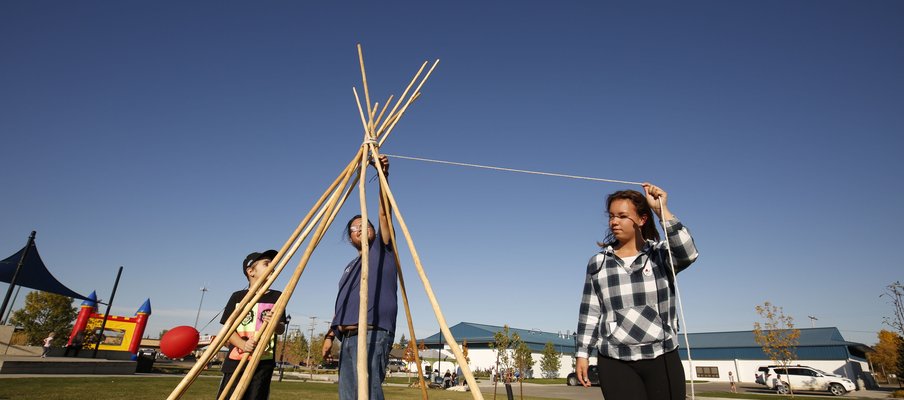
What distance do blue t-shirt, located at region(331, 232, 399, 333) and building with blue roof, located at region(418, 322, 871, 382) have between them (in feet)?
78.0

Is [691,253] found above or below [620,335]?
above

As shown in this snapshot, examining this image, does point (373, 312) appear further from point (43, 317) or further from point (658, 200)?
point (43, 317)

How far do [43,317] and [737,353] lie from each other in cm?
5113

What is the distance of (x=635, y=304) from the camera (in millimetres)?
2273

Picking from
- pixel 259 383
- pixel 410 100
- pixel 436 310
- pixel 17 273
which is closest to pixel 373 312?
pixel 436 310

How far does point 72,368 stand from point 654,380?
53.7ft

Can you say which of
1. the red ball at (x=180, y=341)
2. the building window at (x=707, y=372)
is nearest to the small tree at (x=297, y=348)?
the building window at (x=707, y=372)

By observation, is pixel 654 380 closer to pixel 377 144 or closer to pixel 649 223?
pixel 649 223

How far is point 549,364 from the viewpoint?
38562mm

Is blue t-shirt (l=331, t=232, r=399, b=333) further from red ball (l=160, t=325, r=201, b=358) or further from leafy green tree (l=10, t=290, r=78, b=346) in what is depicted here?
leafy green tree (l=10, t=290, r=78, b=346)

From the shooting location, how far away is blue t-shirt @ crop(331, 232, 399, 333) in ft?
8.30

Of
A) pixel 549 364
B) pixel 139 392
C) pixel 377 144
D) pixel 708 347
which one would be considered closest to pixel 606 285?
pixel 377 144

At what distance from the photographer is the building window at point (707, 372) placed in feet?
118

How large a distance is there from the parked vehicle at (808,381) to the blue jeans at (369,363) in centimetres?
2513
